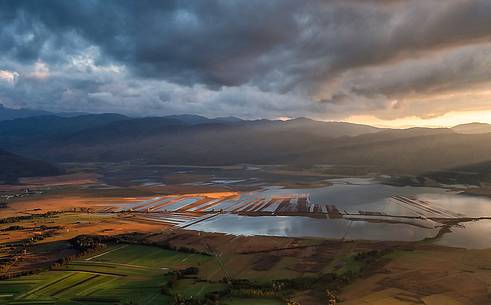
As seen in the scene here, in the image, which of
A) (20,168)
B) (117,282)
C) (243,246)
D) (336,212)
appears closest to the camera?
(117,282)

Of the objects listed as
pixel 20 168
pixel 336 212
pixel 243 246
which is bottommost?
pixel 243 246

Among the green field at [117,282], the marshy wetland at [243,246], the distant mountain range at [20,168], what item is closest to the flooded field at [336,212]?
the marshy wetland at [243,246]

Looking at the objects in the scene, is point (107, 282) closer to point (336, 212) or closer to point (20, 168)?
point (336, 212)

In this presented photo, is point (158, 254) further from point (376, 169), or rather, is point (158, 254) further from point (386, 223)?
point (376, 169)

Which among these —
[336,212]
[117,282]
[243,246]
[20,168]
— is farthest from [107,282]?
[20,168]

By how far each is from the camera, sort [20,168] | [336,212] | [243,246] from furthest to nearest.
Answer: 1. [20,168]
2. [336,212]
3. [243,246]

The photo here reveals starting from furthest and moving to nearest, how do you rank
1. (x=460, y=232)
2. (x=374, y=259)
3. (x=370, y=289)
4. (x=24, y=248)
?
1. (x=460, y=232)
2. (x=24, y=248)
3. (x=374, y=259)
4. (x=370, y=289)

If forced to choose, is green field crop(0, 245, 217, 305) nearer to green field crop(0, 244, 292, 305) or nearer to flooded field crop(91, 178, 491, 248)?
green field crop(0, 244, 292, 305)

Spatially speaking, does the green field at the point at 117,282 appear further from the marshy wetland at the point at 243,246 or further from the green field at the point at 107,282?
the marshy wetland at the point at 243,246

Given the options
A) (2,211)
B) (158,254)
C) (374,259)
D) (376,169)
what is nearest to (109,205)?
(2,211)

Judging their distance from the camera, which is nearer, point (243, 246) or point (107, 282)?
point (107, 282)

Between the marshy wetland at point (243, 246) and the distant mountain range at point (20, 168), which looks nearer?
the marshy wetland at point (243, 246)
